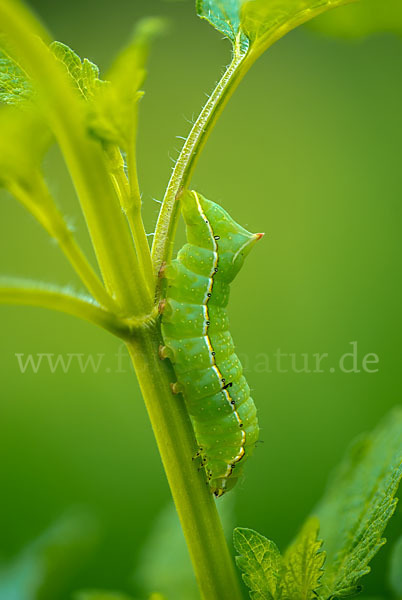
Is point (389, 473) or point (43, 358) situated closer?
point (389, 473)

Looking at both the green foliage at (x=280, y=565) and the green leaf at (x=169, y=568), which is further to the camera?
the green leaf at (x=169, y=568)

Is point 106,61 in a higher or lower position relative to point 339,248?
higher

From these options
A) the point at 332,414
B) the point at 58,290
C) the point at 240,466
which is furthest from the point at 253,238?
the point at 332,414

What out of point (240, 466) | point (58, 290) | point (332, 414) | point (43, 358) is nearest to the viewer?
point (58, 290)

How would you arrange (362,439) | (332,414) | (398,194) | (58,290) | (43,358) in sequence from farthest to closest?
1. (398,194)
2. (43,358)
3. (332,414)
4. (362,439)
5. (58,290)

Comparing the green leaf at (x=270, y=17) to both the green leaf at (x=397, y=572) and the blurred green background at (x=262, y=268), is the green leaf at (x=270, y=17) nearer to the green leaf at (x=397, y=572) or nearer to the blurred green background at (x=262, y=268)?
the green leaf at (x=397, y=572)

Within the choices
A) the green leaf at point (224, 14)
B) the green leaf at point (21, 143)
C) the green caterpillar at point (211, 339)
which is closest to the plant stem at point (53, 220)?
the green leaf at point (21, 143)

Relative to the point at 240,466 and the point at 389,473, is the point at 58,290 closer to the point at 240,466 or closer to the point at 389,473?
the point at 389,473

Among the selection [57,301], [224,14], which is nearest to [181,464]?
[57,301]
